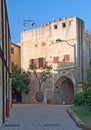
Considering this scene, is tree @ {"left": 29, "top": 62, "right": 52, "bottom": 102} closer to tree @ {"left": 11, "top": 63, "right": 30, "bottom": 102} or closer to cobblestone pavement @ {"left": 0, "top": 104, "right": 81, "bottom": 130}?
tree @ {"left": 11, "top": 63, "right": 30, "bottom": 102}

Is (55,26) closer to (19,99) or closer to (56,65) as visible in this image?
(56,65)

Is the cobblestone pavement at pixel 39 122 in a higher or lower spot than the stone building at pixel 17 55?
lower

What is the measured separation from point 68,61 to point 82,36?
3.74 metres

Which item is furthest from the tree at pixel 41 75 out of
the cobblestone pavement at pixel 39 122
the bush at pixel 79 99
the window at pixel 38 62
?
the cobblestone pavement at pixel 39 122

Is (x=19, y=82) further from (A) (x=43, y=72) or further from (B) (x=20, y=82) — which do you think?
(A) (x=43, y=72)

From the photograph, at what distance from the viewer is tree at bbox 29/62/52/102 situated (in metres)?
42.9

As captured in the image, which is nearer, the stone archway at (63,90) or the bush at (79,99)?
the bush at (79,99)

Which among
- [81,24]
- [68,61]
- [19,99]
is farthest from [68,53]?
[19,99]

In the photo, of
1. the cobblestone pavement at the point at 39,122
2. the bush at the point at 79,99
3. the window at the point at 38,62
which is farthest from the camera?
the window at the point at 38,62

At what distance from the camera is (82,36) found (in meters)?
42.2

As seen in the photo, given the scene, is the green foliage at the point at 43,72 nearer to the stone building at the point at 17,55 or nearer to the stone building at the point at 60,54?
the stone building at the point at 60,54

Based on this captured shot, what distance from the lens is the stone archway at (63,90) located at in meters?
43.4

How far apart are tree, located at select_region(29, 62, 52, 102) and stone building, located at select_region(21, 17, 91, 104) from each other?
58 cm

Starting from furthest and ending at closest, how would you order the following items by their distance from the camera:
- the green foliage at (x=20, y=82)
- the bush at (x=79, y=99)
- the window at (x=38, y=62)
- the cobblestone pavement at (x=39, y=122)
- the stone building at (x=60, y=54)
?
the window at (x=38, y=62), the green foliage at (x=20, y=82), the stone building at (x=60, y=54), the bush at (x=79, y=99), the cobblestone pavement at (x=39, y=122)
